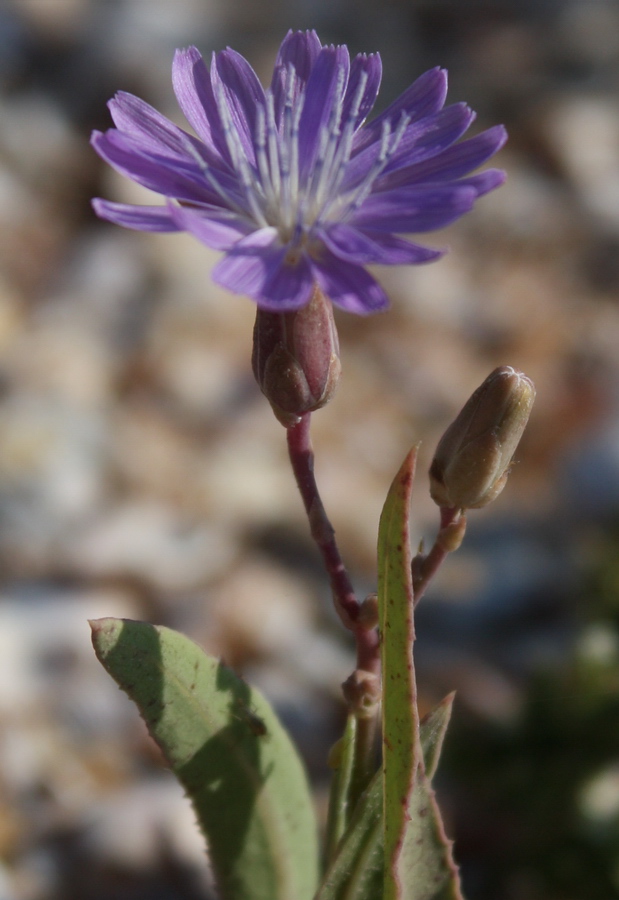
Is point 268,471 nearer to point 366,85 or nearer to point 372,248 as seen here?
point 366,85

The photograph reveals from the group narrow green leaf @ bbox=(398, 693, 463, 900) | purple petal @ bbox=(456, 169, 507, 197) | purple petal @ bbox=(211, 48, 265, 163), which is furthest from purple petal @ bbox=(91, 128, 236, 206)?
narrow green leaf @ bbox=(398, 693, 463, 900)

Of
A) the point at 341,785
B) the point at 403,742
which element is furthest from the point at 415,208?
the point at 341,785

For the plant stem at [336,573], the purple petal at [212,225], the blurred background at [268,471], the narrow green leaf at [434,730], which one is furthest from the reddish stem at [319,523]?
the blurred background at [268,471]

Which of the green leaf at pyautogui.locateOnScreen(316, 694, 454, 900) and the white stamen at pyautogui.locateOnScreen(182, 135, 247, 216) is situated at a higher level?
the white stamen at pyautogui.locateOnScreen(182, 135, 247, 216)

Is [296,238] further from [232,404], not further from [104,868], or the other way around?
[232,404]

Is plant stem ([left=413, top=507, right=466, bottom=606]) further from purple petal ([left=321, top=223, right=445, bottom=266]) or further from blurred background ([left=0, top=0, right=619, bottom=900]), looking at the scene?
blurred background ([left=0, top=0, right=619, bottom=900])

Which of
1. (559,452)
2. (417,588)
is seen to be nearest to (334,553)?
(417,588)
